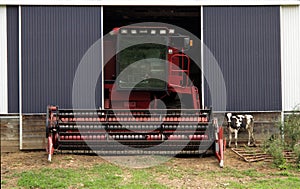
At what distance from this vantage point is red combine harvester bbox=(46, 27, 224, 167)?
926cm

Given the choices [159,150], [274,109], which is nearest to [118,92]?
[159,150]

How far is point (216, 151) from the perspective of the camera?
9258mm

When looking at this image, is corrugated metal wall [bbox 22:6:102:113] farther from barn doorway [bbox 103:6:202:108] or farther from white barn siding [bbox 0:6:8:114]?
barn doorway [bbox 103:6:202:108]

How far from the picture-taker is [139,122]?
9.27 metres

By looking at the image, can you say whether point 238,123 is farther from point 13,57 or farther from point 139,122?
point 13,57

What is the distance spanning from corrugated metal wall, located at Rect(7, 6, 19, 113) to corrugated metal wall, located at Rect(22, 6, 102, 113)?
18 cm

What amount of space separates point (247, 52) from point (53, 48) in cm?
491

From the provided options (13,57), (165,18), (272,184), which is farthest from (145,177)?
(165,18)

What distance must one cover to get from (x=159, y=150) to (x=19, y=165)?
2.98 metres

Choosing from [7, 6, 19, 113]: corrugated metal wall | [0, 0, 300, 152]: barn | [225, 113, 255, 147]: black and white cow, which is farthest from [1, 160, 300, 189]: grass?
[7, 6, 19, 113]: corrugated metal wall

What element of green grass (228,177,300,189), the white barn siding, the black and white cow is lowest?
green grass (228,177,300,189)

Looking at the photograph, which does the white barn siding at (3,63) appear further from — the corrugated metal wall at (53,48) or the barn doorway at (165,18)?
the barn doorway at (165,18)

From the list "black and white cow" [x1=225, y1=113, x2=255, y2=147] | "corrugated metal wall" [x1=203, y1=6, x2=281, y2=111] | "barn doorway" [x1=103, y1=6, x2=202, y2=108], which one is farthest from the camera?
"barn doorway" [x1=103, y1=6, x2=202, y2=108]

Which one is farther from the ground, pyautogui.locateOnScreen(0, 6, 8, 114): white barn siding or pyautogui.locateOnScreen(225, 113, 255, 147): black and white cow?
pyautogui.locateOnScreen(0, 6, 8, 114): white barn siding
